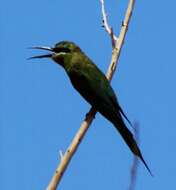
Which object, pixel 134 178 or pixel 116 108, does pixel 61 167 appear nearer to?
pixel 134 178

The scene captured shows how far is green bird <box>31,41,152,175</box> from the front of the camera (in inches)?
153

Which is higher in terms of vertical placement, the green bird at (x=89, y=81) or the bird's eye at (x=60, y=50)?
the bird's eye at (x=60, y=50)

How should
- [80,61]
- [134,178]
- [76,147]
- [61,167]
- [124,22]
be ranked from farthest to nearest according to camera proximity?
[80,61] → [124,22] → [76,147] → [61,167] → [134,178]

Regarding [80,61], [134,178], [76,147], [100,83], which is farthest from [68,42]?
[134,178]

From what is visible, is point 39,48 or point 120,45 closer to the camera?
point 120,45

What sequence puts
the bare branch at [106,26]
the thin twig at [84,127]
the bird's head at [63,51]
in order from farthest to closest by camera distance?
the bird's head at [63,51], the bare branch at [106,26], the thin twig at [84,127]

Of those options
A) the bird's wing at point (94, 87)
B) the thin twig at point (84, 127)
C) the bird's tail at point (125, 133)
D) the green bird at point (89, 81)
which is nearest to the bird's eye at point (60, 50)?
the green bird at point (89, 81)

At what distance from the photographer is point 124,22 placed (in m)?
3.36

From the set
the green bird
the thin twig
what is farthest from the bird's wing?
the thin twig

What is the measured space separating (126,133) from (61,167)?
4.56 ft

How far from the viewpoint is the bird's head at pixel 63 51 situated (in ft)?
13.5

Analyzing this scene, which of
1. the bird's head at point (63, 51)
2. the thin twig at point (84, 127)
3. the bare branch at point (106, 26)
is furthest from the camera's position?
the bird's head at point (63, 51)

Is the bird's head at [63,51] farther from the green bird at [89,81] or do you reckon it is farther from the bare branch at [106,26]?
the bare branch at [106,26]

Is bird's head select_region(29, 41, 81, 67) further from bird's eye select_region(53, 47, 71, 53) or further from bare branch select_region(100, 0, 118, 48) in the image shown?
bare branch select_region(100, 0, 118, 48)
